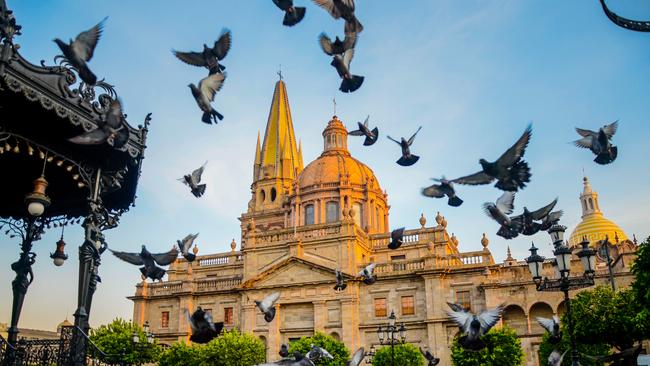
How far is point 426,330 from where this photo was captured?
42.8 m

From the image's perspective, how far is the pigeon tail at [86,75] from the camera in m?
11.5

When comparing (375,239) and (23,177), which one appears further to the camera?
(375,239)

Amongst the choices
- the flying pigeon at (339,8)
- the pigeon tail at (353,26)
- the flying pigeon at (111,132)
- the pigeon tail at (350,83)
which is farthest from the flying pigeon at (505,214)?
the flying pigeon at (111,132)

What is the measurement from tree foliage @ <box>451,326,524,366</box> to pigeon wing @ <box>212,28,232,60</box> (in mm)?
26304

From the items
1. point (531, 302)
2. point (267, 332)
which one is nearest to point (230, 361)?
Result: point (267, 332)

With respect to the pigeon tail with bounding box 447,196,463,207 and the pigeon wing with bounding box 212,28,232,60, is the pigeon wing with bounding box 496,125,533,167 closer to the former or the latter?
the pigeon tail with bounding box 447,196,463,207

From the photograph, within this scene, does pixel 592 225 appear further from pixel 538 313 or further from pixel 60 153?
pixel 60 153

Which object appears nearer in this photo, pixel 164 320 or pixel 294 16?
pixel 294 16

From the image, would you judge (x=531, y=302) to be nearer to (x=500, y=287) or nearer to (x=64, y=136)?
(x=500, y=287)

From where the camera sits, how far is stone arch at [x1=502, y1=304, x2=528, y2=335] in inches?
1604

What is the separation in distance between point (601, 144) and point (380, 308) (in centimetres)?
3256

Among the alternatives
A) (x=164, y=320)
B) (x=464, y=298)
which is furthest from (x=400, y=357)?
(x=164, y=320)

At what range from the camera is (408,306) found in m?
44.1

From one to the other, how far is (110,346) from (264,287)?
40.0ft
